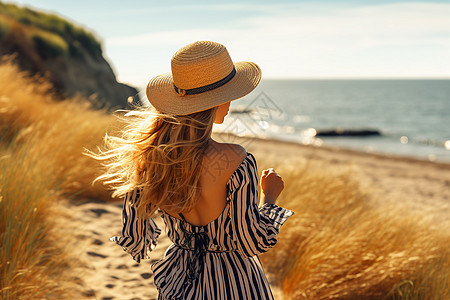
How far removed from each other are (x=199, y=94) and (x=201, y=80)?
64 millimetres

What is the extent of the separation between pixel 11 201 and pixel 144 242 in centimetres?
162

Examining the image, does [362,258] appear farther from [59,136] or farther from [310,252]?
[59,136]

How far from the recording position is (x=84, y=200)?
16.1 feet

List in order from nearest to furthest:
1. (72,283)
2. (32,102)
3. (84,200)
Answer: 1. (72,283)
2. (84,200)
3. (32,102)

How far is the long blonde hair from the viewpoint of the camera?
1555mm

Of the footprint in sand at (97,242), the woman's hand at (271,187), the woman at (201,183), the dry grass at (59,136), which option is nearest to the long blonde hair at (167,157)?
the woman at (201,183)

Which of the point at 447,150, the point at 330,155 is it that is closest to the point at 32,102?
the point at 330,155

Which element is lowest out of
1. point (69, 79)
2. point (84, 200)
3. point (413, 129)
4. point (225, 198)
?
point (413, 129)

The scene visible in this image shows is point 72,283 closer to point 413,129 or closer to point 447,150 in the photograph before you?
point 447,150

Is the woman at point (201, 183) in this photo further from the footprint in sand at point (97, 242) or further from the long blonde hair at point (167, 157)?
the footprint in sand at point (97, 242)

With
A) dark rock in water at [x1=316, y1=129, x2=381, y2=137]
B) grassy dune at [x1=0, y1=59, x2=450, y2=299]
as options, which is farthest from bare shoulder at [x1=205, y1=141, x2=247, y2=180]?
dark rock in water at [x1=316, y1=129, x2=381, y2=137]

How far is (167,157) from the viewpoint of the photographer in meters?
1.55

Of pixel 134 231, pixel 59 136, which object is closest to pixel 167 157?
pixel 134 231

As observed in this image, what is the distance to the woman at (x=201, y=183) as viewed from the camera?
1.57 metres
